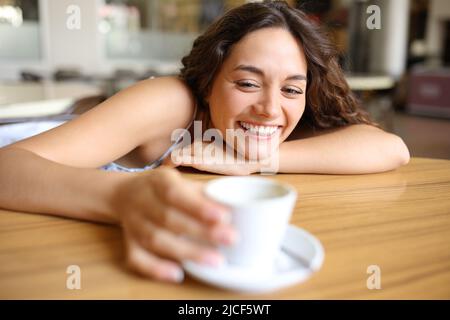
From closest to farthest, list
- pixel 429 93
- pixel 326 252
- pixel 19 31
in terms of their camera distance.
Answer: pixel 326 252
pixel 19 31
pixel 429 93

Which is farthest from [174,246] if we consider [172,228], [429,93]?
[429,93]

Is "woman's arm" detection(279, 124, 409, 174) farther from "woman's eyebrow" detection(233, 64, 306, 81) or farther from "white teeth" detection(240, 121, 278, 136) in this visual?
"woman's eyebrow" detection(233, 64, 306, 81)

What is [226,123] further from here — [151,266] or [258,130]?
[151,266]

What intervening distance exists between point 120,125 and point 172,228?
510 mm

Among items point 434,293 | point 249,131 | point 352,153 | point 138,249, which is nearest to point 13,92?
point 249,131

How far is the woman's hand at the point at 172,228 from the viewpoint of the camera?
435 millimetres

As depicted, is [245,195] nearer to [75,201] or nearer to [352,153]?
[75,201]

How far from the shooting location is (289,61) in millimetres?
966

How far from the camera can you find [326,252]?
1.84 ft

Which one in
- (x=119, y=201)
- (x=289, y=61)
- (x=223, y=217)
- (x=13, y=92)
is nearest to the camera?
(x=223, y=217)

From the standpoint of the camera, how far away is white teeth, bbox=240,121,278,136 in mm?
1002

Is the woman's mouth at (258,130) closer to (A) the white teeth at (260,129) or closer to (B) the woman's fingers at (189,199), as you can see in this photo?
(A) the white teeth at (260,129)

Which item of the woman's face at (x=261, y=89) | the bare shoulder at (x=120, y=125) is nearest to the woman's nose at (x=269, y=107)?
Result: the woman's face at (x=261, y=89)

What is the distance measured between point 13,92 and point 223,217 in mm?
2391
